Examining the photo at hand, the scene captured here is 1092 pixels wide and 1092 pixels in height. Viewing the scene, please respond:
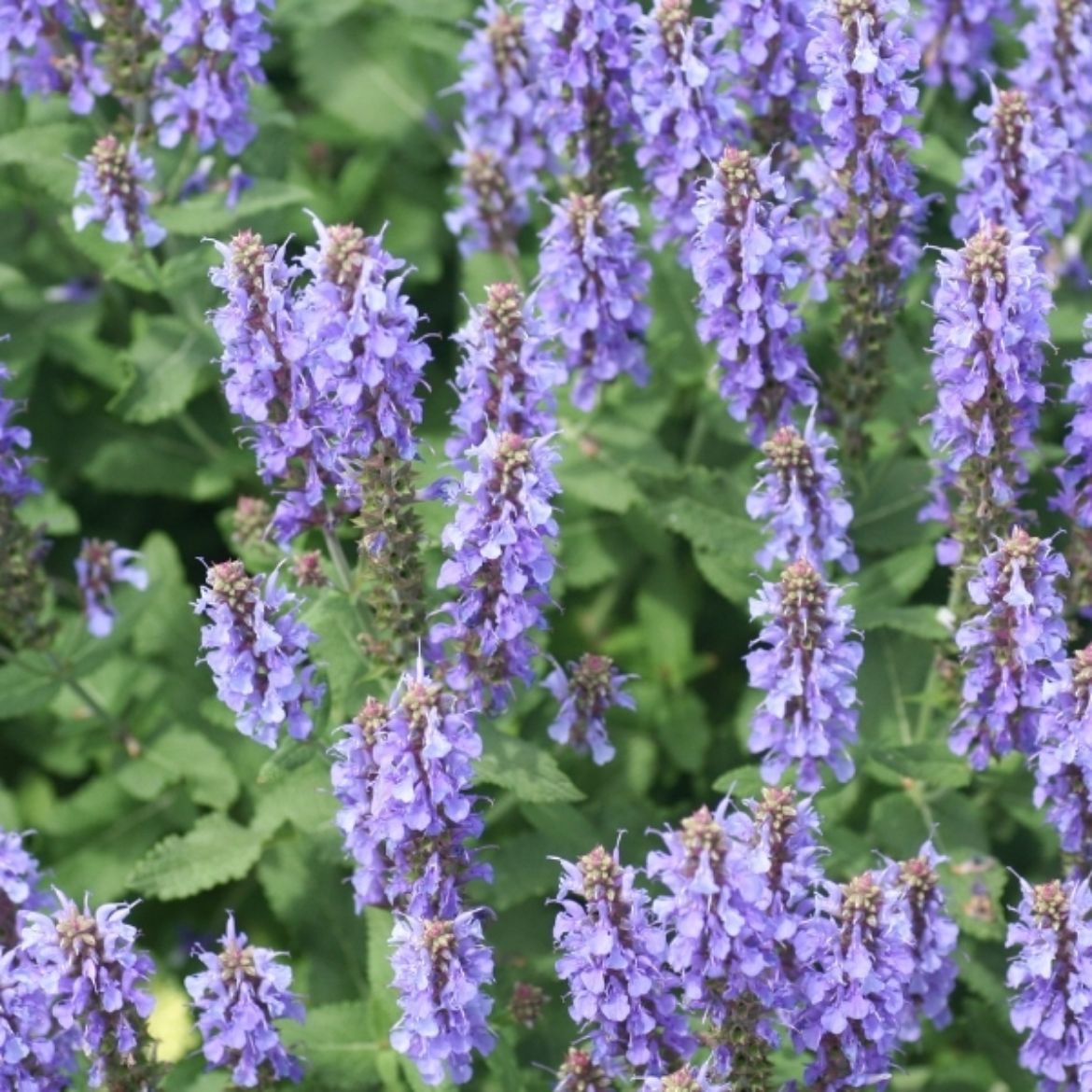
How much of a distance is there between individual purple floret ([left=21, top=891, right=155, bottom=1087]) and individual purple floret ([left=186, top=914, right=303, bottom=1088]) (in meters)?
0.18

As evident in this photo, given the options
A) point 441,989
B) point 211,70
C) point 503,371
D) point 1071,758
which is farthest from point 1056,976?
point 211,70

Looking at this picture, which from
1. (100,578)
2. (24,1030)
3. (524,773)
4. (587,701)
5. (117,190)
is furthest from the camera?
(100,578)

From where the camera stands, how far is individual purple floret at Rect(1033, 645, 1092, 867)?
5902 millimetres

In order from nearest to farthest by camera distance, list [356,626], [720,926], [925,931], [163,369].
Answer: [720,926], [925,931], [356,626], [163,369]

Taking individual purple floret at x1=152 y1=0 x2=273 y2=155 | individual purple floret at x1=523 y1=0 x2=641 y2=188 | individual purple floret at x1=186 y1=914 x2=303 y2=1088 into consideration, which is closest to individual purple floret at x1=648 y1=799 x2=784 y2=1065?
individual purple floret at x1=186 y1=914 x2=303 y2=1088

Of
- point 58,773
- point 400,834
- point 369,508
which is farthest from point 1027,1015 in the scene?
point 58,773

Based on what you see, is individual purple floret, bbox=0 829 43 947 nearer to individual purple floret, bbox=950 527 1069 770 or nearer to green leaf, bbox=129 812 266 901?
green leaf, bbox=129 812 266 901

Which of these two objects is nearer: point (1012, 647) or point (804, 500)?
point (1012, 647)

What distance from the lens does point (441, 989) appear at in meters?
5.65

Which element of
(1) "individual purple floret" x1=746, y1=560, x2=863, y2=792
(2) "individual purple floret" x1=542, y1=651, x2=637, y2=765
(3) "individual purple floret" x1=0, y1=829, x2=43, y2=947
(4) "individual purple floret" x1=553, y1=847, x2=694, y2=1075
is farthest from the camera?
(2) "individual purple floret" x1=542, y1=651, x2=637, y2=765

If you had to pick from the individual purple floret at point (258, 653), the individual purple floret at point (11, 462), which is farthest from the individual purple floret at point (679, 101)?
the individual purple floret at point (11, 462)

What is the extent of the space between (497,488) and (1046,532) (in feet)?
11.0

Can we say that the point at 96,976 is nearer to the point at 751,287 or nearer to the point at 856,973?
the point at 856,973

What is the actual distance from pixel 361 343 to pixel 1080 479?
103 inches
